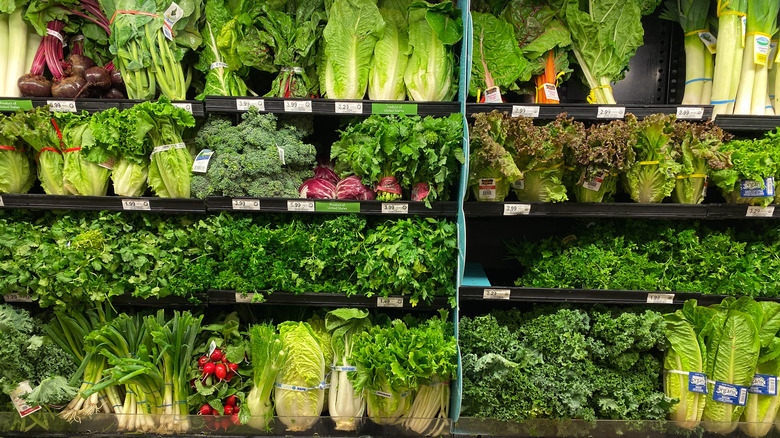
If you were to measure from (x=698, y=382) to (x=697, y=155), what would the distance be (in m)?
1.32

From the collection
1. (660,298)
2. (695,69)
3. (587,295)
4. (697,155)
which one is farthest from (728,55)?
(587,295)

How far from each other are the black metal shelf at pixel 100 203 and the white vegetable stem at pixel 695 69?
320 centimetres

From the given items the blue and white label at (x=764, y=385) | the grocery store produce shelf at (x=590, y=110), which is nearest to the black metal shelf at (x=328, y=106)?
the grocery store produce shelf at (x=590, y=110)

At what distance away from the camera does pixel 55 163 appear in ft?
8.27

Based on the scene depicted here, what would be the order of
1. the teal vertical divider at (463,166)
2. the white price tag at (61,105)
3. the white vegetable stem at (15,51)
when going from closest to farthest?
the teal vertical divider at (463,166) < the white price tag at (61,105) < the white vegetable stem at (15,51)

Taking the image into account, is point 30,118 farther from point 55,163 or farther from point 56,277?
point 56,277

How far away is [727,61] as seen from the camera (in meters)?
2.55

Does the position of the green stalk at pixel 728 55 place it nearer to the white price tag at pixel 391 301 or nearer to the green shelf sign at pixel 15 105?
the white price tag at pixel 391 301

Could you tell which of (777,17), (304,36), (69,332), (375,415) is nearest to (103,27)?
(304,36)

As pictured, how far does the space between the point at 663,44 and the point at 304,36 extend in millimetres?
2583

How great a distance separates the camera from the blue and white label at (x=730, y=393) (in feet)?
7.82

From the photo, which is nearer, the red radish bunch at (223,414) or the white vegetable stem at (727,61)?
the red radish bunch at (223,414)

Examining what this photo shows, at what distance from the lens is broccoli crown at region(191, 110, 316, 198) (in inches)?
95.0

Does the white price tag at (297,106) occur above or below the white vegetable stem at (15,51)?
below
